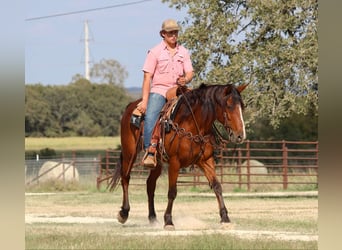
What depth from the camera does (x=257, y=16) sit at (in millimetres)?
18188

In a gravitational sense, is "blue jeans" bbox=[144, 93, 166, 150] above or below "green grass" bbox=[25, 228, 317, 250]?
above

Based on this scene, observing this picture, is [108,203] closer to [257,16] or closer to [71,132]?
[257,16]

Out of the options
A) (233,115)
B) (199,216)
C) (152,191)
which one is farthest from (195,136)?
(199,216)

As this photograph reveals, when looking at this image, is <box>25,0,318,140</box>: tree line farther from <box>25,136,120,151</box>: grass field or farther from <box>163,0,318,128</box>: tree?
<box>25,136,120,151</box>: grass field

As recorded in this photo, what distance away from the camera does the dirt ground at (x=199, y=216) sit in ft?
25.9

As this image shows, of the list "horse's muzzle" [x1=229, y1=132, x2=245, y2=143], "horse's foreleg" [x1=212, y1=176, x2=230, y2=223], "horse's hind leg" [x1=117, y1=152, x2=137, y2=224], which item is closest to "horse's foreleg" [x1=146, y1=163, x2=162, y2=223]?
"horse's hind leg" [x1=117, y1=152, x2=137, y2=224]

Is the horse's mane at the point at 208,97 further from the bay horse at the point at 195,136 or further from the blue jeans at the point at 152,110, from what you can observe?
the blue jeans at the point at 152,110

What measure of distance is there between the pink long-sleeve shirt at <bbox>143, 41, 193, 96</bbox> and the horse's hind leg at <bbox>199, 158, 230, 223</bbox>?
2.87 ft

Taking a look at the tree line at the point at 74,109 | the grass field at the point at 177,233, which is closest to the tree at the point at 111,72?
the tree line at the point at 74,109

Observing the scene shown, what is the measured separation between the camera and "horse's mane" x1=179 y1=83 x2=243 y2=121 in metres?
7.63

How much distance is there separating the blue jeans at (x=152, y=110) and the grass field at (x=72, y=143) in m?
26.2

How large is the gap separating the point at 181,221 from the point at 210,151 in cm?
96

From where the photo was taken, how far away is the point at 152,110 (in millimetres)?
8148
